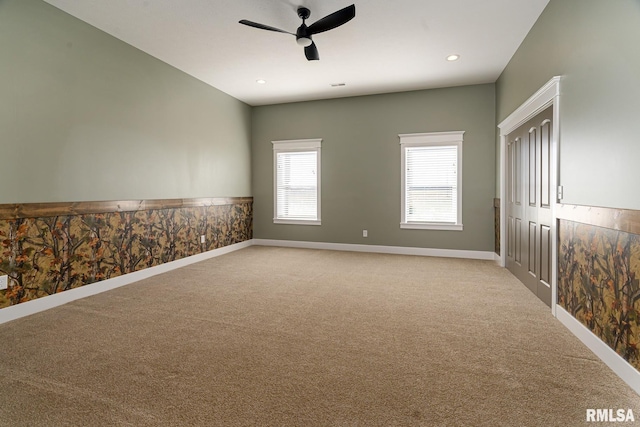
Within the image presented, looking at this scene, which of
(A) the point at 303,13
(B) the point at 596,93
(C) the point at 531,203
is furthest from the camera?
(C) the point at 531,203

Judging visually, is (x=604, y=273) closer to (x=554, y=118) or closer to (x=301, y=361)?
(x=554, y=118)

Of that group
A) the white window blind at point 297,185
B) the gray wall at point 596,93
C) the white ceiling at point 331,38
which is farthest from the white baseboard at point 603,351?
the white window blind at point 297,185

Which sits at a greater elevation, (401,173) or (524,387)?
(401,173)

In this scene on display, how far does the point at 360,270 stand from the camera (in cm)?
479

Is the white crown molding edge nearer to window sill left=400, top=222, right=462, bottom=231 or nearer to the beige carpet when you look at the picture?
window sill left=400, top=222, right=462, bottom=231

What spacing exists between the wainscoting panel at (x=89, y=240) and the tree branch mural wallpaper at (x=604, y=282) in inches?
185

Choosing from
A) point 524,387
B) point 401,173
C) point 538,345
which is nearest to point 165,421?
point 524,387

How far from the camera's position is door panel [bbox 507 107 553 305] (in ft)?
10.7

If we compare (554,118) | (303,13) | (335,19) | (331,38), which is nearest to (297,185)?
(331,38)

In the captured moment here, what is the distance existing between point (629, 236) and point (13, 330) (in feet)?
14.8

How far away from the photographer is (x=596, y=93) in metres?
2.30

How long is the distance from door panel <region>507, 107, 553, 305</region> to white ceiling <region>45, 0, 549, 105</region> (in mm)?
1161

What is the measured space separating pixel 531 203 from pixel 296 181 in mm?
4230

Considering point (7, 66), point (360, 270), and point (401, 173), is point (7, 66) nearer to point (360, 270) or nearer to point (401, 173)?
point (360, 270)
